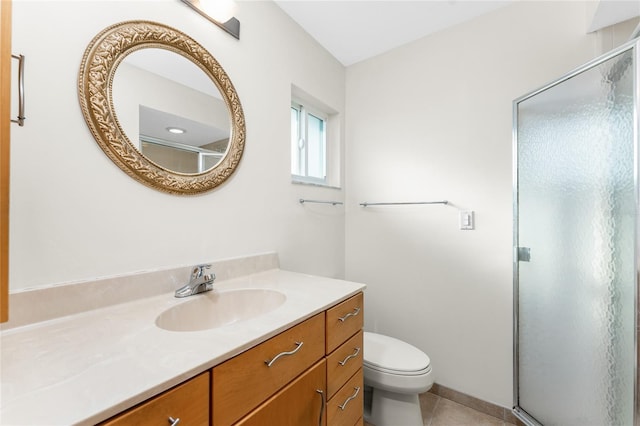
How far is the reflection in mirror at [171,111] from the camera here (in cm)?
101

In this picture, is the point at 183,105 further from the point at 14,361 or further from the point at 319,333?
the point at 319,333

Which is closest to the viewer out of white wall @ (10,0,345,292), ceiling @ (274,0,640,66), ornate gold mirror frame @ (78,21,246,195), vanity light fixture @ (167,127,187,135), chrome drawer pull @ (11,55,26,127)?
chrome drawer pull @ (11,55,26,127)

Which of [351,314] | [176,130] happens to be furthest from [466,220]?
[176,130]

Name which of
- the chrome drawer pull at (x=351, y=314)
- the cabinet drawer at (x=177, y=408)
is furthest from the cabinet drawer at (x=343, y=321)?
the cabinet drawer at (x=177, y=408)

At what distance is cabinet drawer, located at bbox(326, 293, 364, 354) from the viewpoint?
102 cm

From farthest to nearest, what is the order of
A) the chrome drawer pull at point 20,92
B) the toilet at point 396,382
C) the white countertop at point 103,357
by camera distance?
the toilet at point 396,382, the chrome drawer pull at point 20,92, the white countertop at point 103,357

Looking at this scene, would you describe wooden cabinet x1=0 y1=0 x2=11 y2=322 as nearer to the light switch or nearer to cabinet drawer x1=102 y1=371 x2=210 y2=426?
cabinet drawer x1=102 y1=371 x2=210 y2=426

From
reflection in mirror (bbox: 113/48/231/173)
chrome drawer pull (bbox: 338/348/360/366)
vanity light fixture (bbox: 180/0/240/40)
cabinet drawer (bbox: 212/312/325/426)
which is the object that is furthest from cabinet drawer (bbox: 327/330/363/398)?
vanity light fixture (bbox: 180/0/240/40)

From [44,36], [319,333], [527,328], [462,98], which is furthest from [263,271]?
[462,98]

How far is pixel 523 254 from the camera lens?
1.54m

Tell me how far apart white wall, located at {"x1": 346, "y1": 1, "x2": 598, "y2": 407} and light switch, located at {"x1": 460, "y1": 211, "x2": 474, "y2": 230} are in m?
0.03

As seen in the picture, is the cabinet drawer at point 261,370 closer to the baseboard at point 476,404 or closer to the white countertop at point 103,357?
the white countertop at point 103,357

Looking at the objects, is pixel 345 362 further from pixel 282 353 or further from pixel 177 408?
pixel 177 408

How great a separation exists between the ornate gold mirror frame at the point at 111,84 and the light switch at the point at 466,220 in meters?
1.47
